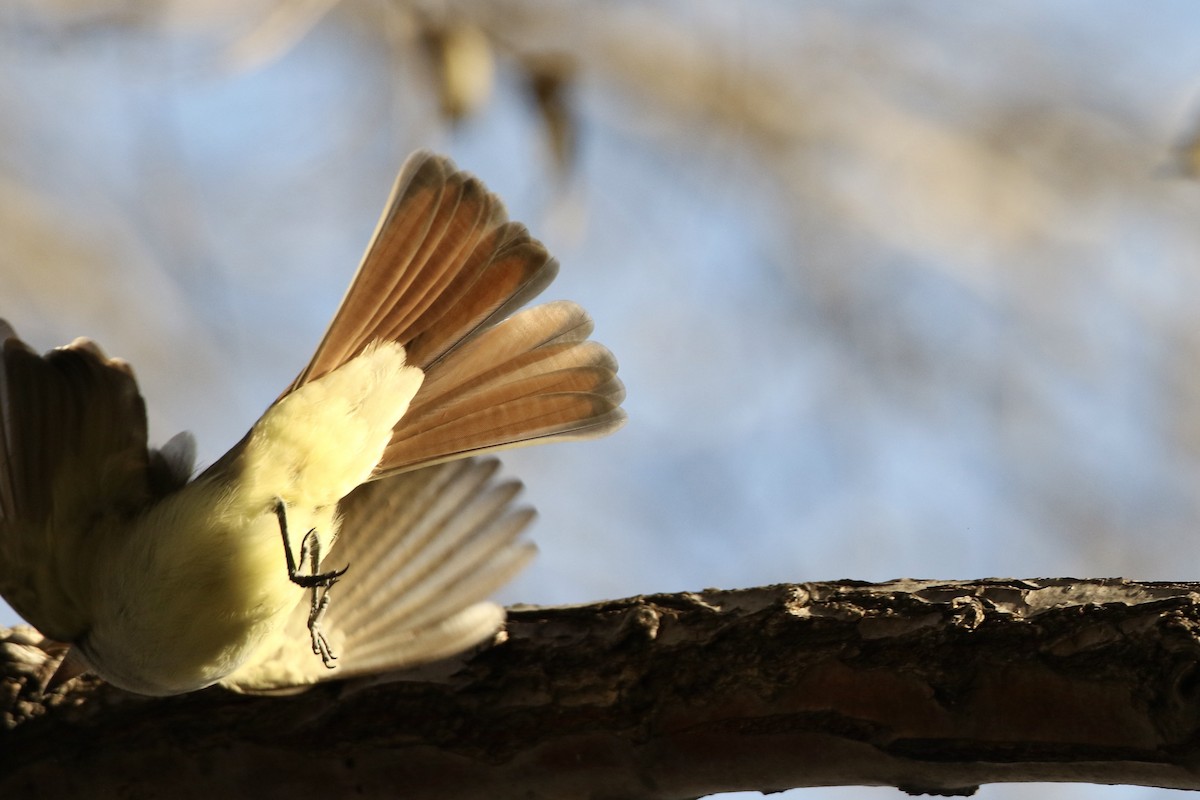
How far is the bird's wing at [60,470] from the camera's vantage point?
6.76ft

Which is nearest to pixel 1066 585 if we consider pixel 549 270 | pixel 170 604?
pixel 549 270

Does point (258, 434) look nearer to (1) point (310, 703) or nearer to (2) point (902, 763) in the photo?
(1) point (310, 703)

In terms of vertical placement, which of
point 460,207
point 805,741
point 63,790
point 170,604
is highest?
point 460,207

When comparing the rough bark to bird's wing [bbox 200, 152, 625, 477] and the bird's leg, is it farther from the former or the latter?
bird's wing [bbox 200, 152, 625, 477]

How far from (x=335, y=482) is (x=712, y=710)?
89 cm

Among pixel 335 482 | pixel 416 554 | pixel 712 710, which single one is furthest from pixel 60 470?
pixel 712 710

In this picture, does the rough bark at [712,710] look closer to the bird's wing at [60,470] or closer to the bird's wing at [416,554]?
the bird's wing at [60,470]

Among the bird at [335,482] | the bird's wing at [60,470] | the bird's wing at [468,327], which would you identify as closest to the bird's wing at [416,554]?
the bird at [335,482]

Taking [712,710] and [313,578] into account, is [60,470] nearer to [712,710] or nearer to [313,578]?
[313,578]

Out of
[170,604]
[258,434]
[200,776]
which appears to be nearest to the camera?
[200,776]

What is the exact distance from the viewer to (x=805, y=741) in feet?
5.54

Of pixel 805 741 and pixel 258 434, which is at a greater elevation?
pixel 258 434

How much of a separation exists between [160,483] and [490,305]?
695 mm

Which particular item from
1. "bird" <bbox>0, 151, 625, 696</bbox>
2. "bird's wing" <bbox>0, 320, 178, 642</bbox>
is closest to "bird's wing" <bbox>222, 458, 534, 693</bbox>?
"bird" <bbox>0, 151, 625, 696</bbox>
